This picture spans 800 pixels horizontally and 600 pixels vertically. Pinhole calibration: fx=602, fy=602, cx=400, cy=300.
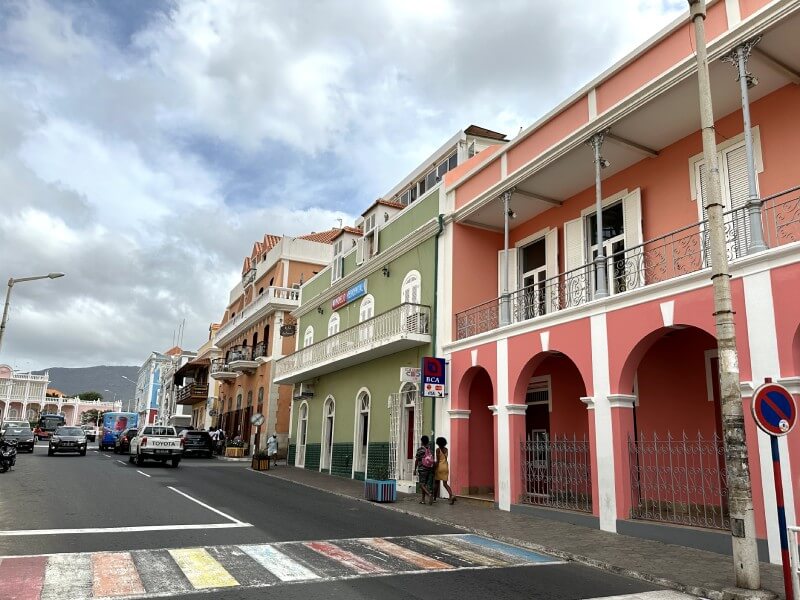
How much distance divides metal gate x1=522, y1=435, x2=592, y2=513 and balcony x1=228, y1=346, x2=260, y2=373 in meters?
25.0

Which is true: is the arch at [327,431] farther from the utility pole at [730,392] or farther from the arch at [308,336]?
the utility pole at [730,392]

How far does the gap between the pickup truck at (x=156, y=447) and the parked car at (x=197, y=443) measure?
25.9ft

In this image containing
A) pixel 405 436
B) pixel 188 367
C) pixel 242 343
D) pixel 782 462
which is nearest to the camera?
pixel 782 462

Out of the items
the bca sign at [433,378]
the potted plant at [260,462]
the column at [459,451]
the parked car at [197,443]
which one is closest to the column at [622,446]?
the column at [459,451]

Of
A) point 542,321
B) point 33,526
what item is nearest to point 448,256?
point 542,321

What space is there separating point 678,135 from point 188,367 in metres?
49.0

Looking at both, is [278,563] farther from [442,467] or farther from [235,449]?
[235,449]

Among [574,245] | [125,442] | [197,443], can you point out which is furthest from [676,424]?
[125,442]

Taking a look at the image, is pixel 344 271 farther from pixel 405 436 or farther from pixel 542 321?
pixel 542 321

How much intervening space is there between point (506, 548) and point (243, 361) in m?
29.5

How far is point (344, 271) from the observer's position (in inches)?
986

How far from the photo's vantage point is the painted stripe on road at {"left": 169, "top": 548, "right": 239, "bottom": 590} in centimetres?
652

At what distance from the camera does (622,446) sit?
10.8 meters

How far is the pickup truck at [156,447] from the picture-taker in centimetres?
2302
